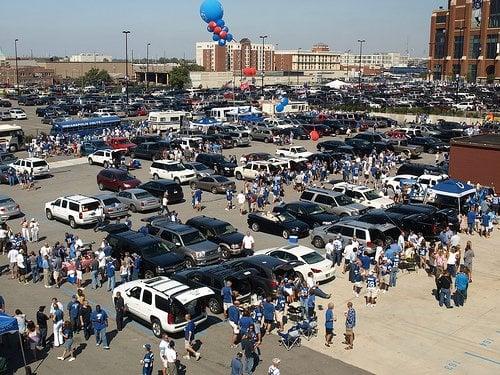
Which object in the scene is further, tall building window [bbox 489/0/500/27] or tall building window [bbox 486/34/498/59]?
tall building window [bbox 486/34/498/59]

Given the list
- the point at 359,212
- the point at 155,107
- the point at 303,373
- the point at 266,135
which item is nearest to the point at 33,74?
the point at 155,107

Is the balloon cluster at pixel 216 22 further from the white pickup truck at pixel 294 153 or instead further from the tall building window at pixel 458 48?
the tall building window at pixel 458 48

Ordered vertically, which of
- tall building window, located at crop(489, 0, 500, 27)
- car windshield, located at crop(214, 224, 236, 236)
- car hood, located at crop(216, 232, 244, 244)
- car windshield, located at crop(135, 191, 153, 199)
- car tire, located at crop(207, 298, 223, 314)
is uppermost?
tall building window, located at crop(489, 0, 500, 27)

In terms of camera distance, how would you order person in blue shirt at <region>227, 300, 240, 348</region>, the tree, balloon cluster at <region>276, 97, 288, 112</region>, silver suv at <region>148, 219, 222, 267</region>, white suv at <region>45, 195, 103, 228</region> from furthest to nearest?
the tree → balloon cluster at <region>276, 97, 288, 112</region> → white suv at <region>45, 195, 103, 228</region> → silver suv at <region>148, 219, 222, 267</region> → person in blue shirt at <region>227, 300, 240, 348</region>

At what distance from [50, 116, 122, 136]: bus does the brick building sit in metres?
33.8

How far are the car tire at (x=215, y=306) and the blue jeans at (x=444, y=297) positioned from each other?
648cm

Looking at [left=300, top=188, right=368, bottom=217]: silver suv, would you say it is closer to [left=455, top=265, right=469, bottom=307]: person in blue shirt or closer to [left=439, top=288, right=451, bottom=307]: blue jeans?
[left=439, top=288, right=451, bottom=307]: blue jeans

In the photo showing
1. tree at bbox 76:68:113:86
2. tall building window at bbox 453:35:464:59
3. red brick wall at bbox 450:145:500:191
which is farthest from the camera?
tree at bbox 76:68:113:86

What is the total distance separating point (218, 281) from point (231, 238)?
16.3 feet

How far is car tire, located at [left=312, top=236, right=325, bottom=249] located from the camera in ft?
76.1

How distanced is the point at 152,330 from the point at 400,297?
7627mm

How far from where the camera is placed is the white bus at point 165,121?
192 feet

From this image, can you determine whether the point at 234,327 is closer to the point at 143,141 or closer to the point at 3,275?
the point at 3,275

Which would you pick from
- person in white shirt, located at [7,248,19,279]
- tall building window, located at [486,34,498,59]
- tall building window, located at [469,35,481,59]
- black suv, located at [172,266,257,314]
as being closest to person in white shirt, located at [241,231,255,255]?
black suv, located at [172,266,257,314]
